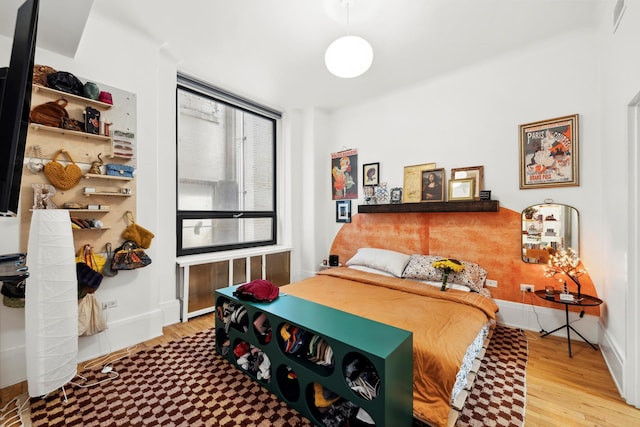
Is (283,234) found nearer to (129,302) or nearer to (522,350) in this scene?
(129,302)

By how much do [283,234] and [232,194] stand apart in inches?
40.8

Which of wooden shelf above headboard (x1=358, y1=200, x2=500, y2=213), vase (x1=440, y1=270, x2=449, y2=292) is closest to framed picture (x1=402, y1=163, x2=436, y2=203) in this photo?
wooden shelf above headboard (x1=358, y1=200, x2=500, y2=213)

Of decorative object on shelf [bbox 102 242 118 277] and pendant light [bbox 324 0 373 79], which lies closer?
pendant light [bbox 324 0 373 79]

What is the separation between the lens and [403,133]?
3561mm

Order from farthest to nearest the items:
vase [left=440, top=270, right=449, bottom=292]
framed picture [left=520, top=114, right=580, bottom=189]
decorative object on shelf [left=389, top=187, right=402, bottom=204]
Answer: decorative object on shelf [left=389, top=187, right=402, bottom=204] < vase [left=440, top=270, right=449, bottom=292] < framed picture [left=520, top=114, right=580, bottom=189]

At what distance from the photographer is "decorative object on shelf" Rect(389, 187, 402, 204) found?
138 inches

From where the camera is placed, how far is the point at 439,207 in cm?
307

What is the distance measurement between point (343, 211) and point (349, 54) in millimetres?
2367

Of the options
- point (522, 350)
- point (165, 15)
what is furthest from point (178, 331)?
point (522, 350)

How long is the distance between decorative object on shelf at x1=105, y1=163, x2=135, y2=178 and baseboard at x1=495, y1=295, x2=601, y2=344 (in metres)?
3.79

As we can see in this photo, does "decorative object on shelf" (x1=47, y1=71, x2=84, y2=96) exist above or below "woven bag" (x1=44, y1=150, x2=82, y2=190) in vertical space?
above

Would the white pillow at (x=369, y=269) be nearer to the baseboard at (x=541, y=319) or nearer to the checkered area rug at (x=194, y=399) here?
the baseboard at (x=541, y=319)

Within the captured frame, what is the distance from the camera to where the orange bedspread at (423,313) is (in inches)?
58.3

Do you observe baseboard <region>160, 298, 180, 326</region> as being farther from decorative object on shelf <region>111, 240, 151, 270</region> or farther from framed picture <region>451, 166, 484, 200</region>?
framed picture <region>451, 166, 484, 200</region>
